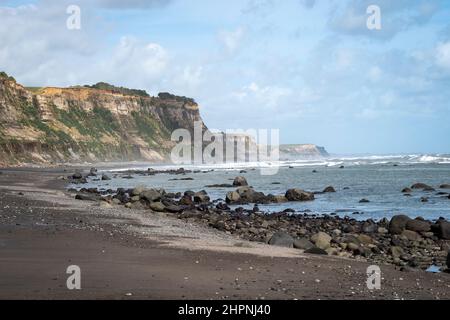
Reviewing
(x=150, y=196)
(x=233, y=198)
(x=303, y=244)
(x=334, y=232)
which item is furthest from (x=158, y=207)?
(x=303, y=244)

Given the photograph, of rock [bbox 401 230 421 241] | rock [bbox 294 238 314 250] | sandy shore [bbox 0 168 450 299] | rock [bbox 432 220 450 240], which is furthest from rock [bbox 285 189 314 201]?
sandy shore [bbox 0 168 450 299]

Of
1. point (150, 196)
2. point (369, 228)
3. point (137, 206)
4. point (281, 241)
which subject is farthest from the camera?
point (150, 196)

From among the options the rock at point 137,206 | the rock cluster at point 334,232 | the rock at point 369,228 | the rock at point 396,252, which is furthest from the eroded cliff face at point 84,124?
the rock at point 396,252

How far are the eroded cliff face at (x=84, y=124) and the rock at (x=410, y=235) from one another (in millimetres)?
62246

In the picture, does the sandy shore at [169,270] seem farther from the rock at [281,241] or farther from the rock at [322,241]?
the rock at [322,241]

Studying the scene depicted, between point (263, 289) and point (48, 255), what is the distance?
193 inches

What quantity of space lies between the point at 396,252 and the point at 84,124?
10758 cm

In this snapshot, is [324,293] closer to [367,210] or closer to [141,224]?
[141,224]

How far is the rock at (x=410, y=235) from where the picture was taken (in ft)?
60.8

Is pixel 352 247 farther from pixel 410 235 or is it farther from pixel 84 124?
pixel 84 124

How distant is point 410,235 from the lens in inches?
741

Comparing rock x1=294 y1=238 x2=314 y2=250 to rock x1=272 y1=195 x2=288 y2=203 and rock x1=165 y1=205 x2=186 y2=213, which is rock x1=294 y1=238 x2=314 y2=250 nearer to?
rock x1=165 y1=205 x2=186 y2=213

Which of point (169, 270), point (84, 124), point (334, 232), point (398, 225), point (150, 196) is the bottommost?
point (334, 232)
